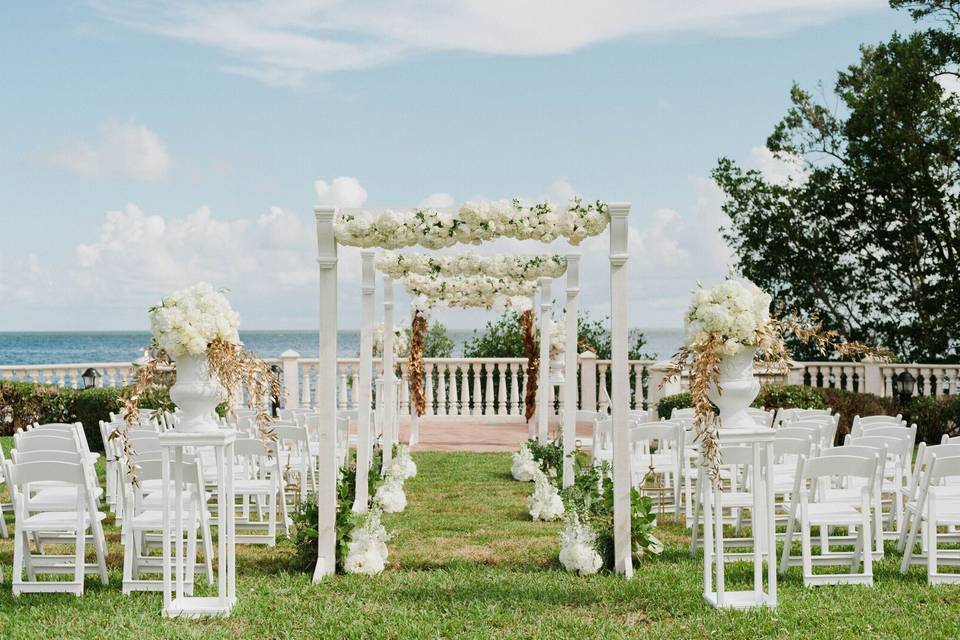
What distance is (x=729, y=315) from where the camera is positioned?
20.7 feet

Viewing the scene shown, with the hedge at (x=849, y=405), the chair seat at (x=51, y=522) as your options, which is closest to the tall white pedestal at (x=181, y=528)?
the chair seat at (x=51, y=522)

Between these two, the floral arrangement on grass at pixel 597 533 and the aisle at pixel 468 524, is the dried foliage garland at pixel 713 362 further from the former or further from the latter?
the aisle at pixel 468 524

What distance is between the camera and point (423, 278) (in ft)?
47.1

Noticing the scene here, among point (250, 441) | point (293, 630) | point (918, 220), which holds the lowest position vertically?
point (293, 630)

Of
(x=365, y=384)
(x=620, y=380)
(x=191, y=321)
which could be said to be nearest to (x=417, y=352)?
(x=365, y=384)

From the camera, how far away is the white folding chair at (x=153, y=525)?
659 centimetres

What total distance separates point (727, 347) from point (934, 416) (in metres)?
12.0

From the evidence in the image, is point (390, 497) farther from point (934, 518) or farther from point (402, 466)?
point (934, 518)

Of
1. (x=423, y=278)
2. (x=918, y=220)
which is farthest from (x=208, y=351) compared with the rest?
(x=918, y=220)

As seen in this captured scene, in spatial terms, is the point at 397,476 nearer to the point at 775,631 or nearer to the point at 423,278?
the point at 423,278

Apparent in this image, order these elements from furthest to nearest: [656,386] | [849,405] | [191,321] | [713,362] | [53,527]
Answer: [656,386] < [849,405] < [53,527] < [191,321] < [713,362]

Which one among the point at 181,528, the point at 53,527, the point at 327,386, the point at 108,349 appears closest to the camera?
the point at 181,528

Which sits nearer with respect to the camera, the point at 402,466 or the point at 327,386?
the point at 327,386

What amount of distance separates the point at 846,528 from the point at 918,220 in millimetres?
16674
